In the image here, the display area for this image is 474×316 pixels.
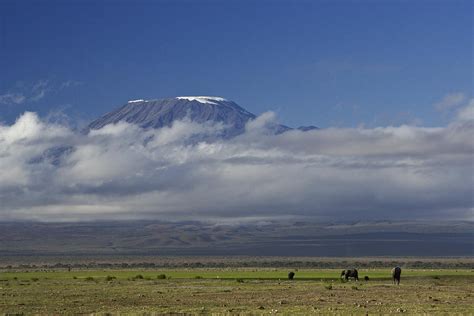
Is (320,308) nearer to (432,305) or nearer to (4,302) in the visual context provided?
(432,305)

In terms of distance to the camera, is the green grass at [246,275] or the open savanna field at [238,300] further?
the green grass at [246,275]

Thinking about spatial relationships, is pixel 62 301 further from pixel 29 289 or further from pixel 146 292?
pixel 29 289

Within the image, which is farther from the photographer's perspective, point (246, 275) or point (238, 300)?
point (246, 275)

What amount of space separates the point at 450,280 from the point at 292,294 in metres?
27.5

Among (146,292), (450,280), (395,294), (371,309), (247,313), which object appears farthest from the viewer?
(450,280)

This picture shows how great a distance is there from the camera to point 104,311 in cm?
4253

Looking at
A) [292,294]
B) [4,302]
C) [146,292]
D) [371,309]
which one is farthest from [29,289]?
[371,309]

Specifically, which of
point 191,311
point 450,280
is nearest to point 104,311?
point 191,311

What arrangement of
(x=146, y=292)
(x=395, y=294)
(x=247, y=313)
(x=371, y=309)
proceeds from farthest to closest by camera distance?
1. (x=146, y=292)
2. (x=395, y=294)
3. (x=371, y=309)
4. (x=247, y=313)

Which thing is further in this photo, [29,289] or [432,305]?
[29,289]

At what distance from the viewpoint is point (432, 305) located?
45031mm

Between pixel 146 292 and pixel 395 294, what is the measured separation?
54.0 feet

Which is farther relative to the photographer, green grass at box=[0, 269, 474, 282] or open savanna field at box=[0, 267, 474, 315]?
green grass at box=[0, 269, 474, 282]

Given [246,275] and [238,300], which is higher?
[238,300]
